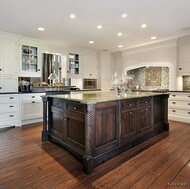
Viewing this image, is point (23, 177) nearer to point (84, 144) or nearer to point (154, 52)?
point (84, 144)

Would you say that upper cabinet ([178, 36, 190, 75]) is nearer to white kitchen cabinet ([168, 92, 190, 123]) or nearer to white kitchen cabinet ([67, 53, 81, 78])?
white kitchen cabinet ([168, 92, 190, 123])

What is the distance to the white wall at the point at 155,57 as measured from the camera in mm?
4869

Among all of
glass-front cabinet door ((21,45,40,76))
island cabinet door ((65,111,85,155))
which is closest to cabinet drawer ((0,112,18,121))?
glass-front cabinet door ((21,45,40,76))

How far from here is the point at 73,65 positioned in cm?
557

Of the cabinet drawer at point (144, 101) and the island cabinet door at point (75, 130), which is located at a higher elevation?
the cabinet drawer at point (144, 101)

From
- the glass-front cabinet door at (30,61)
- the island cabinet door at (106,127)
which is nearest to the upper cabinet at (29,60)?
the glass-front cabinet door at (30,61)

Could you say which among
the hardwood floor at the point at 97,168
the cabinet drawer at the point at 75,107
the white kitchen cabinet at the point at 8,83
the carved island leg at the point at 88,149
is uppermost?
the white kitchen cabinet at the point at 8,83

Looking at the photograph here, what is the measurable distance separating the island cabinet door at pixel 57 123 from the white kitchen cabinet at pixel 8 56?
7.21ft

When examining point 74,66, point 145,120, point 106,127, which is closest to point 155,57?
point 74,66

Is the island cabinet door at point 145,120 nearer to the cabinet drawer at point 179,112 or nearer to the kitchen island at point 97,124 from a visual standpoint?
the kitchen island at point 97,124

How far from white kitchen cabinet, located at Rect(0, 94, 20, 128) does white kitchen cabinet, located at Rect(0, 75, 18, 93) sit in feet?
1.01

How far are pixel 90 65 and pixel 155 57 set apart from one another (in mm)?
2448

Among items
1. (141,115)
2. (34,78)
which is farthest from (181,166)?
(34,78)

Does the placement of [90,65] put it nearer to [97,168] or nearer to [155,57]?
[155,57]
